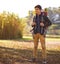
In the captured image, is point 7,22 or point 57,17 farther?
point 57,17

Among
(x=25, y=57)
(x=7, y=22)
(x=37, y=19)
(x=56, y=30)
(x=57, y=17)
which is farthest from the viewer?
(x=57, y=17)

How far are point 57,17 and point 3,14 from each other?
2084cm

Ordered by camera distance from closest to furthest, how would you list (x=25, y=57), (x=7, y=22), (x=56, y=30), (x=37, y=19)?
(x=37, y=19)
(x=25, y=57)
(x=7, y=22)
(x=56, y=30)

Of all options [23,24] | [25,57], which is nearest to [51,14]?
[23,24]

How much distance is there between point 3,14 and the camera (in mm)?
23734

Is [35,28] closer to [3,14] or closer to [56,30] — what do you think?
[3,14]

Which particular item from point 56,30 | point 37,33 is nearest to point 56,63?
point 37,33

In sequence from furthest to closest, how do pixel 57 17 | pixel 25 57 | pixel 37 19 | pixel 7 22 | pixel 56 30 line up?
pixel 57 17, pixel 56 30, pixel 7 22, pixel 25 57, pixel 37 19

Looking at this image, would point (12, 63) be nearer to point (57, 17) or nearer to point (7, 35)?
point (7, 35)

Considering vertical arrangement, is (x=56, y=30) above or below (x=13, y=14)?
below

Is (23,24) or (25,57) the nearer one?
(25,57)

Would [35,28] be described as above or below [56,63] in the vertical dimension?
above

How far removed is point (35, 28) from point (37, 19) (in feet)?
1.00

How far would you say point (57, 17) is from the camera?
143ft
